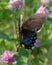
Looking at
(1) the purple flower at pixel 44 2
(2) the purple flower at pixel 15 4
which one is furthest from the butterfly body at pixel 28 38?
(1) the purple flower at pixel 44 2

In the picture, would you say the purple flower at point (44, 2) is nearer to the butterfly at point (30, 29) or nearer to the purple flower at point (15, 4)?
the purple flower at point (15, 4)

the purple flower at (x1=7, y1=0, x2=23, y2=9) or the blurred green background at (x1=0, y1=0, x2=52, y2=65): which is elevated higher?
the purple flower at (x1=7, y1=0, x2=23, y2=9)

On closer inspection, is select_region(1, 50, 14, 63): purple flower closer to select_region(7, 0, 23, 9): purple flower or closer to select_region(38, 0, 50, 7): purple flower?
select_region(7, 0, 23, 9): purple flower

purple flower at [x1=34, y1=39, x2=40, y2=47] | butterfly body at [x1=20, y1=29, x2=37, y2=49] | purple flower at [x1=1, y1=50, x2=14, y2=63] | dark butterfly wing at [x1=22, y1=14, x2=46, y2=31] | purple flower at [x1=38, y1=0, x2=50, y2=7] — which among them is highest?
dark butterfly wing at [x1=22, y1=14, x2=46, y2=31]

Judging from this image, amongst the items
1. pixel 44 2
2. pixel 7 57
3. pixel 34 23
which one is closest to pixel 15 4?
pixel 44 2

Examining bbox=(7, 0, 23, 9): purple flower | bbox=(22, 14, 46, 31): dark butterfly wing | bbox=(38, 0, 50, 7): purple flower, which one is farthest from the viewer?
bbox=(38, 0, 50, 7): purple flower

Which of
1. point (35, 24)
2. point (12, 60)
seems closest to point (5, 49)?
point (12, 60)

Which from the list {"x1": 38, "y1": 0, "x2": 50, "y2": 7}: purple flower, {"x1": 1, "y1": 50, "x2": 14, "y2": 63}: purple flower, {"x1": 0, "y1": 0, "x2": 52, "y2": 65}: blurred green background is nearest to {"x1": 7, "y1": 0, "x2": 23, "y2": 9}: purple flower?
{"x1": 0, "y1": 0, "x2": 52, "y2": 65}: blurred green background

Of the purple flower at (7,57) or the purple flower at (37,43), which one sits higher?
the purple flower at (7,57)

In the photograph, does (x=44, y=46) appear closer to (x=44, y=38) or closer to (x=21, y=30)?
(x=44, y=38)
